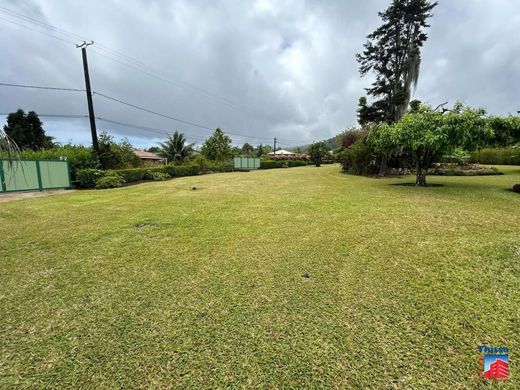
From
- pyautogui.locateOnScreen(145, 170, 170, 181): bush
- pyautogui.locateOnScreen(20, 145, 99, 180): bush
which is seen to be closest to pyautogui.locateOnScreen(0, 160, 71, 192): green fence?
pyautogui.locateOnScreen(20, 145, 99, 180): bush

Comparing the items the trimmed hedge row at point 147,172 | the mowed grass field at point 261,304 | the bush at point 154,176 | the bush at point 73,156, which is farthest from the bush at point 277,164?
the mowed grass field at point 261,304

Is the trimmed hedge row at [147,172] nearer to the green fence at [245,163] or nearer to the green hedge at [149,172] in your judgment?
the green hedge at [149,172]

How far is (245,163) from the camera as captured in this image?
2811cm

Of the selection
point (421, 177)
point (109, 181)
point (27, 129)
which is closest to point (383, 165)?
point (421, 177)

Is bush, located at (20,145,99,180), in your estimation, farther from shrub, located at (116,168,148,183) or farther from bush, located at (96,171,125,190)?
shrub, located at (116,168,148,183)

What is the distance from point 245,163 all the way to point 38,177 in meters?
19.3

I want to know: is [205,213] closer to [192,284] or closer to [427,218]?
[192,284]

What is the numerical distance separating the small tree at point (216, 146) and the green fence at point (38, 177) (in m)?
23.5

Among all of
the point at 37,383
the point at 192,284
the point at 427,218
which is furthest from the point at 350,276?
the point at 427,218

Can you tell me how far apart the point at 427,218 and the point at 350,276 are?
3436 mm

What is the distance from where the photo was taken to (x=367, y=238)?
13.4ft

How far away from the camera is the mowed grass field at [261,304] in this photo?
1.71 metres

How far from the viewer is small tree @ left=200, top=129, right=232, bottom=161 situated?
35.3 m

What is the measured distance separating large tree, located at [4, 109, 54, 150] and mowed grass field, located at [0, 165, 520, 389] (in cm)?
3978
